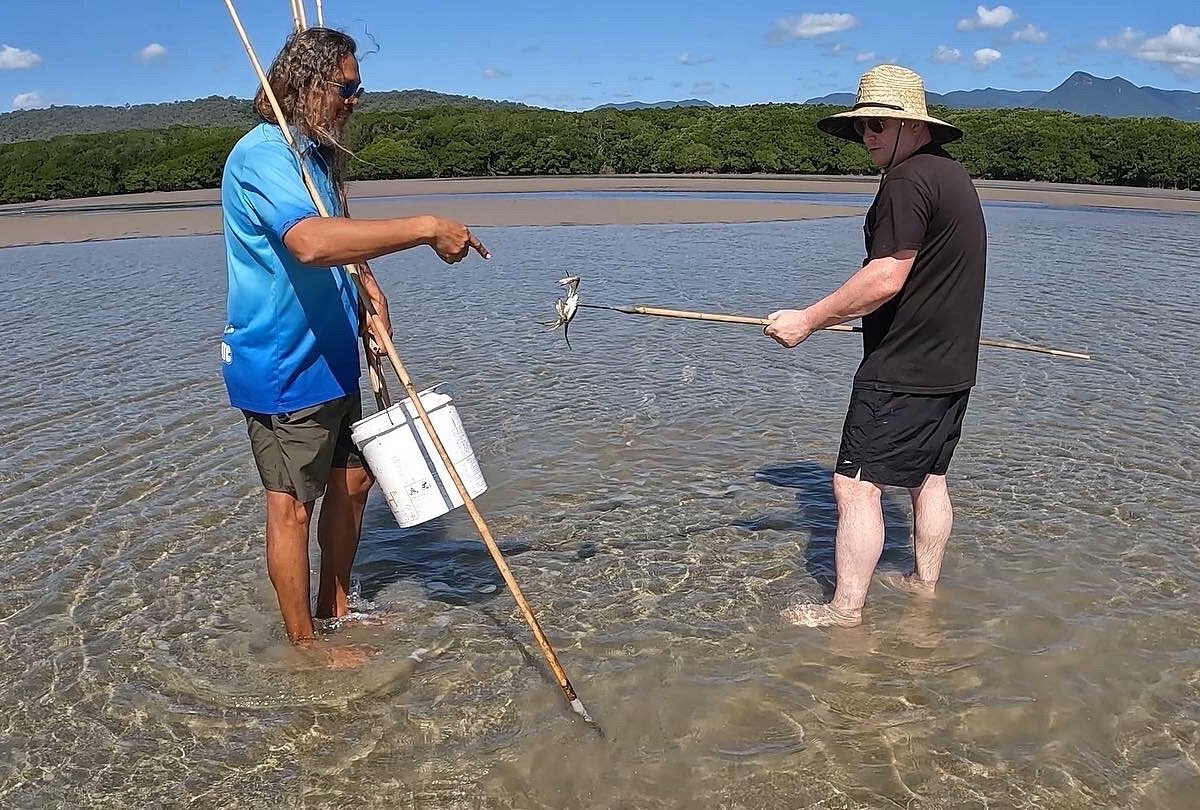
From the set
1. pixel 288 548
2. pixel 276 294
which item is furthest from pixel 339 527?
pixel 276 294

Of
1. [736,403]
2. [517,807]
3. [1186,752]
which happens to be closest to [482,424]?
[736,403]

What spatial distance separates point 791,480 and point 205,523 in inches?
138

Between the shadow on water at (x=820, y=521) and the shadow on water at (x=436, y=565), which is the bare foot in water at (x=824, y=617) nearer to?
the shadow on water at (x=820, y=521)

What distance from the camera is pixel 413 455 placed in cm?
382

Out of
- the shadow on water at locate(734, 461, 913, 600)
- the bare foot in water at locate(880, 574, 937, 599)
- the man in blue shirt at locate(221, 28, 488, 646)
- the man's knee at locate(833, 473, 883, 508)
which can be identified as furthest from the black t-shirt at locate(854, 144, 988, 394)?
the man in blue shirt at locate(221, 28, 488, 646)

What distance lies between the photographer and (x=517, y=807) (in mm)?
3254

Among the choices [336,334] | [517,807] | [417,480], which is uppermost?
[336,334]

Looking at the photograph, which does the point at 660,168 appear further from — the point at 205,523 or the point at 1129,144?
the point at 205,523

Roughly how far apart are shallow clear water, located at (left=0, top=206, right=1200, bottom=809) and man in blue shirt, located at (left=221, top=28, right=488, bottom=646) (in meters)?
0.77

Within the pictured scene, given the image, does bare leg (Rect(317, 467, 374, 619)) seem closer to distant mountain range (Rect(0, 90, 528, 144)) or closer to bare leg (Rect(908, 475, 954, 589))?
bare leg (Rect(908, 475, 954, 589))

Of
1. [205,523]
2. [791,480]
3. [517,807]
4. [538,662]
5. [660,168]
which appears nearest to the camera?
[517,807]

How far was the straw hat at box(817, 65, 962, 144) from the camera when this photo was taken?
3.80 meters

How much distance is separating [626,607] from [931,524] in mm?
1449

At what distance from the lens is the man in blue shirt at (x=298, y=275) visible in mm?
3266
